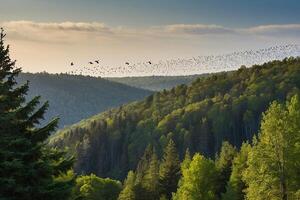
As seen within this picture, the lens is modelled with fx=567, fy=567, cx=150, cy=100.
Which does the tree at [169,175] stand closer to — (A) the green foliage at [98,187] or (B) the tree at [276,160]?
(A) the green foliage at [98,187]

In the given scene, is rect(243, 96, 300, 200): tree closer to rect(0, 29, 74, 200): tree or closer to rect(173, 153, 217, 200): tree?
rect(0, 29, 74, 200): tree

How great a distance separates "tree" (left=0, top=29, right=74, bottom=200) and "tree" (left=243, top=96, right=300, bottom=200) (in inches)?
754

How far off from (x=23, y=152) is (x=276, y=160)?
23.2 m

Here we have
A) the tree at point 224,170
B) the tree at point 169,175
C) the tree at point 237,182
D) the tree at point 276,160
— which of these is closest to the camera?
the tree at point 276,160

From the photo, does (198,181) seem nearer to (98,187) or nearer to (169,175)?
(169,175)

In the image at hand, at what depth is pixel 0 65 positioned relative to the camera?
27656 mm

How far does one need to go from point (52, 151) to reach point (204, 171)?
43.9m

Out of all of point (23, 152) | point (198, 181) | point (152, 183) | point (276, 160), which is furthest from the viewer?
point (152, 183)

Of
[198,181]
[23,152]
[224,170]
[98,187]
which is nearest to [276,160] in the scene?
[23,152]

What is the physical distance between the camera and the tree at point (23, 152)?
2502 centimetres

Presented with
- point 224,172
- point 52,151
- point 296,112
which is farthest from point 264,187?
point 224,172

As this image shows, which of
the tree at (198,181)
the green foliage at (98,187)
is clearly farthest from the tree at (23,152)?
the green foliage at (98,187)

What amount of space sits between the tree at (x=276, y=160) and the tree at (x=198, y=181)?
968 inches

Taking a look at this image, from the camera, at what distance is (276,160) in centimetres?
4316
